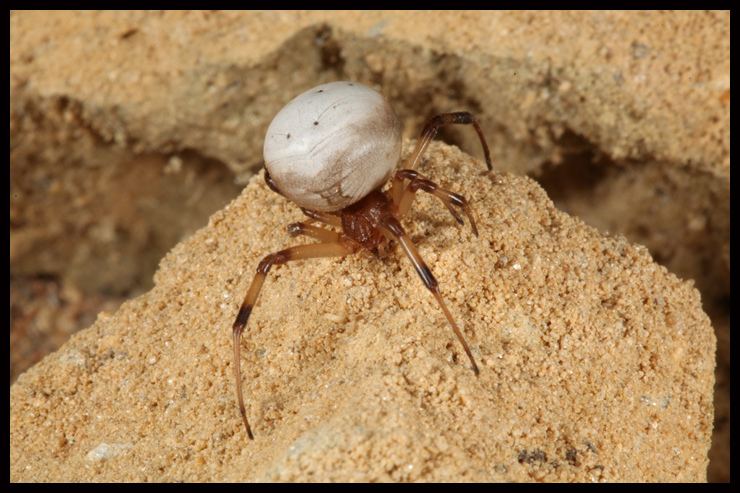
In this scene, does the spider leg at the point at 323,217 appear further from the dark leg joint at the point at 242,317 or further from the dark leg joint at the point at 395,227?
the dark leg joint at the point at 242,317

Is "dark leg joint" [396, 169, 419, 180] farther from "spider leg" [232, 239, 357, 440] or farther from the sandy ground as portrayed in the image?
the sandy ground

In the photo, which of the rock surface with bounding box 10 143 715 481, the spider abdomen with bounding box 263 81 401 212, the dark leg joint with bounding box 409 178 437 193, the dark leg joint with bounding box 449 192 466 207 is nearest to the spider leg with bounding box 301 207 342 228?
the rock surface with bounding box 10 143 715 481

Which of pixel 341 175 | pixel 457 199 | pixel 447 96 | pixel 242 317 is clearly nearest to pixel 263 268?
pixel 242 317

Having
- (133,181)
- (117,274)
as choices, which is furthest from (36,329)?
(133,181)

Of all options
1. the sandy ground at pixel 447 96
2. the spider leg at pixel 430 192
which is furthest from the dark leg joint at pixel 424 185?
the sandy ground at pixel 447 96

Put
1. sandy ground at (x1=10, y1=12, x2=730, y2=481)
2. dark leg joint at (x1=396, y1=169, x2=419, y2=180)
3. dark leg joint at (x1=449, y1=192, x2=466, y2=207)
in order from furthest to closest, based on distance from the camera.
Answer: sandy ground at (x1=10, y1=12, x2=730, y2=481) < dark leg joint at (x1=396, y1=169, x2=419, y2=180) < dark leg joint at (x1=449, y1=192, x2=466, y2=207)
